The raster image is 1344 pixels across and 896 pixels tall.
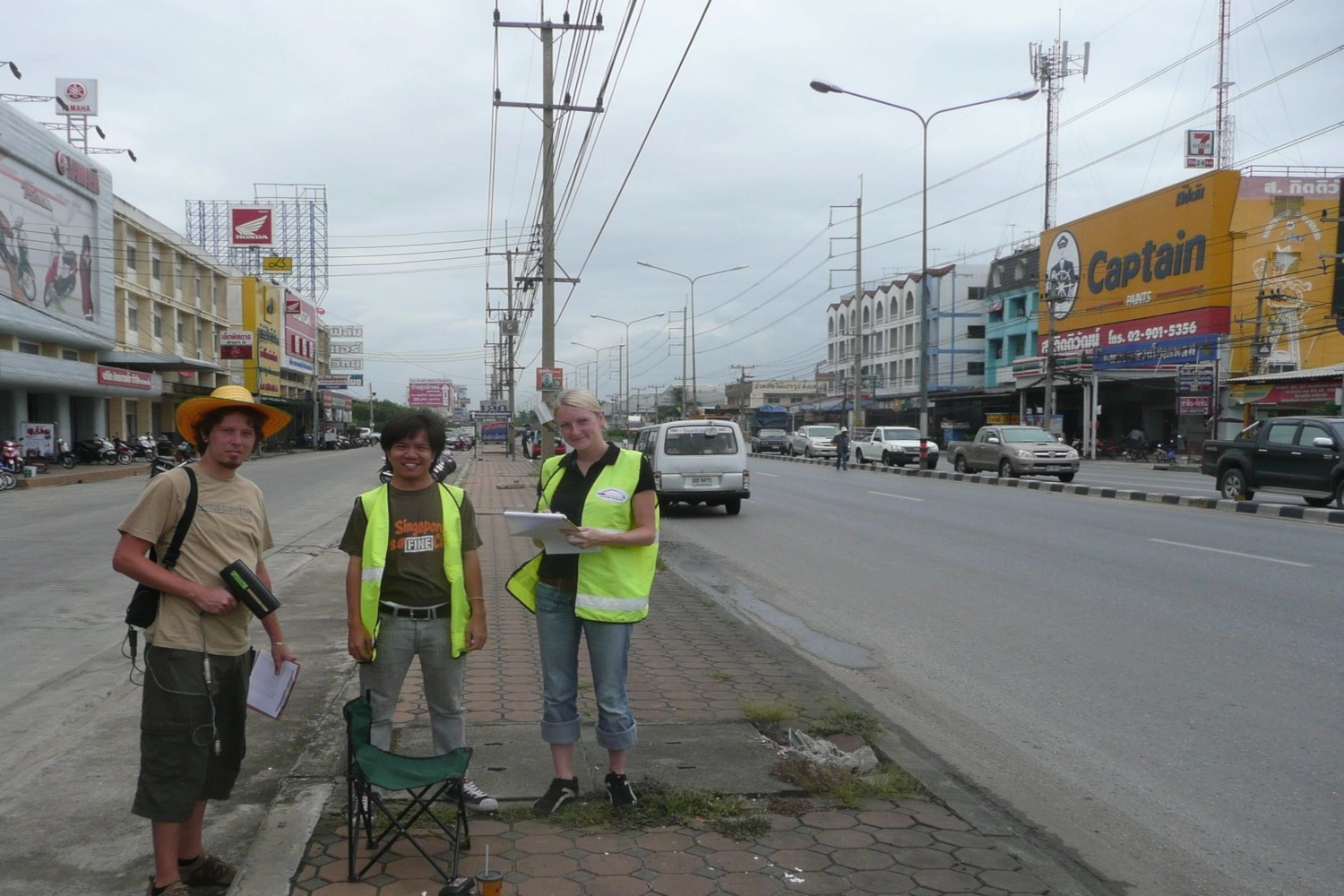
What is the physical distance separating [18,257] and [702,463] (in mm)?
27568

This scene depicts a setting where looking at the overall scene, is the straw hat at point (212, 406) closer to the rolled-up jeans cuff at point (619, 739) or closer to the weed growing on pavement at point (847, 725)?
the rolled-up jeans cuff at point (619, 739)

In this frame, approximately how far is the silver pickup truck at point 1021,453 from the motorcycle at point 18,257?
2998 cm

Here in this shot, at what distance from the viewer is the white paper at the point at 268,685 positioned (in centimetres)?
358

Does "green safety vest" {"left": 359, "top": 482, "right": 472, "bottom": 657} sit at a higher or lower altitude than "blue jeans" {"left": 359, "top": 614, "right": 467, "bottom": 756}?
higher

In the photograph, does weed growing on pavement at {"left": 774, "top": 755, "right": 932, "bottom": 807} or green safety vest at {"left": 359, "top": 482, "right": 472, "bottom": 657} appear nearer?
green safety vest at {"left": 359, "top": 482, "right": 472, "bottom": 657}

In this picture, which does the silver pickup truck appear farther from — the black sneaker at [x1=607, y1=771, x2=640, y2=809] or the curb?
the black sneaker at [x1=607, y1=771, x2=640, y2=809]

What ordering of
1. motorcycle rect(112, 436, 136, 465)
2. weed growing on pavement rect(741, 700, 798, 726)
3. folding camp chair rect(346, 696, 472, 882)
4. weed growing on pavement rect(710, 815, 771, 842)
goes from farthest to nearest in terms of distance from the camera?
motorcycle rect(112, 436, 136, 465) → weed growing on pavement rect(741, 700, 798, 726) → weed growing on pavement rect(710, 815, 771, 842) → folding camp chair rect(346, 696, 472, 882)

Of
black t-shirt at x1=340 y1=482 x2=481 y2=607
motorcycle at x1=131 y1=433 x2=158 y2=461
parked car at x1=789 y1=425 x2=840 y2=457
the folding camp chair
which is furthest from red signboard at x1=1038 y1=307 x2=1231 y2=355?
the folding camp chair

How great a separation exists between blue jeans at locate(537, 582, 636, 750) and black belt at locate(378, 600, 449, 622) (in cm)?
47

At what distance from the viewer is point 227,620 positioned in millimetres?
3471

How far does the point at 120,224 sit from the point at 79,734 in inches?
1798

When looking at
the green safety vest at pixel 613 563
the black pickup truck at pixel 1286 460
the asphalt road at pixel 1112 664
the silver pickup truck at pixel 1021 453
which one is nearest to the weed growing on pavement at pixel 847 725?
the asphalt road at pixel 1112 664

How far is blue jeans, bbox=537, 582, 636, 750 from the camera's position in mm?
4098

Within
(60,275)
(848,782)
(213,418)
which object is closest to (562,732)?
(848,782)
